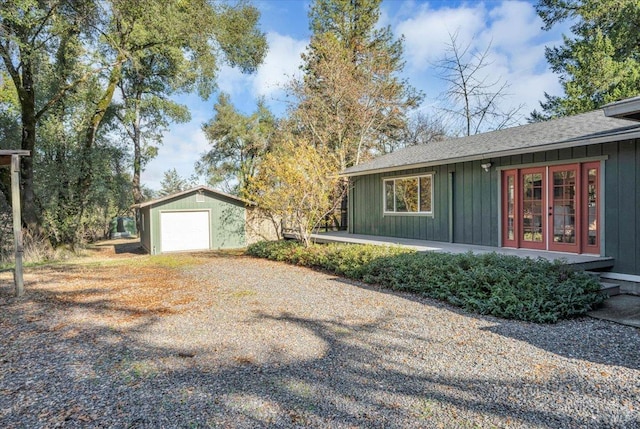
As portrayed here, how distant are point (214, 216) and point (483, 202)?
10556mm

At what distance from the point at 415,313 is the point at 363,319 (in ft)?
2.60

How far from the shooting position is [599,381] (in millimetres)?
3088

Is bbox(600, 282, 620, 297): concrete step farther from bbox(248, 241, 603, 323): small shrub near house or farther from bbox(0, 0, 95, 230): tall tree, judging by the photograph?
bbox(0, 0, 95, 230): tall tree

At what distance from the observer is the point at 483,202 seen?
888 cm

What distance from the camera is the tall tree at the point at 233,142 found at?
23297 mm

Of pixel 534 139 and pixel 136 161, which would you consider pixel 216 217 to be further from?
pixel 534 139

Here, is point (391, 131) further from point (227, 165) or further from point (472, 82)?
point (227, 165)

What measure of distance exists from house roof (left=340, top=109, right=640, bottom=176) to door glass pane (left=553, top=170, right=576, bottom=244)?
0.72 m

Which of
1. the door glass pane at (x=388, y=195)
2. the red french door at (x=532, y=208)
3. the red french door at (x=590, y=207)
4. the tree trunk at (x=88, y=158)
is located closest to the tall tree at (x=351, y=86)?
the door glass pane at (x=388, y=195)

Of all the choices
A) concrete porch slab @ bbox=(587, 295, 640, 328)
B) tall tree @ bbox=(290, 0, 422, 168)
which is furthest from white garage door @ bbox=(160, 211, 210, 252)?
concrete porch slab @ bbox=(587, 295, 640, 328)

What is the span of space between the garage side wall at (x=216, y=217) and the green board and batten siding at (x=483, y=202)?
5150mm

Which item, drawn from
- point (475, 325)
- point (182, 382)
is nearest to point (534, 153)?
point (475, 325)

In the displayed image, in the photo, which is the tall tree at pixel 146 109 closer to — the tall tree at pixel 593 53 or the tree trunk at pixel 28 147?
the tree trunk at pixel 28 147

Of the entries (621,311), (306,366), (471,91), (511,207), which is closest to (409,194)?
(511,207)
